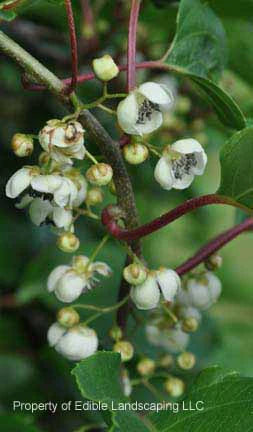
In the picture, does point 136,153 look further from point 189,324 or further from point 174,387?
point 174,387

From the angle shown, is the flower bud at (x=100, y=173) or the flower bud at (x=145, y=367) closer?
the flower bud at (x=100, y=173)

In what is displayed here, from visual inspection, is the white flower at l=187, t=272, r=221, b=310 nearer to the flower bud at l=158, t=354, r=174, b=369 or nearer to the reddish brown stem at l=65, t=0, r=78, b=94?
the flower bud at l=158, t=354, r=174, b=369

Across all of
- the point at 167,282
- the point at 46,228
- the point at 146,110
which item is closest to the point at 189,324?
the point at 167,282

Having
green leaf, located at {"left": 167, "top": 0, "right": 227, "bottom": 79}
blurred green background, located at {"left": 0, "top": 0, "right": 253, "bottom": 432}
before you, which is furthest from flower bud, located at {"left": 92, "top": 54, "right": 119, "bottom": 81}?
blurred green background, located at {"left": 0, "top": 0, "right": 253, "bottom": 432}

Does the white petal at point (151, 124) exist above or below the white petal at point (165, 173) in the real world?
above

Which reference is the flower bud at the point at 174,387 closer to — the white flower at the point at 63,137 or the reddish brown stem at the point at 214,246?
Result: the reddish brown stem at the point at 214,246

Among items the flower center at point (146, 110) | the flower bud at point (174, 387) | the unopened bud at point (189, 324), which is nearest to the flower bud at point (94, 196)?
the flower center at point (146, 110)
